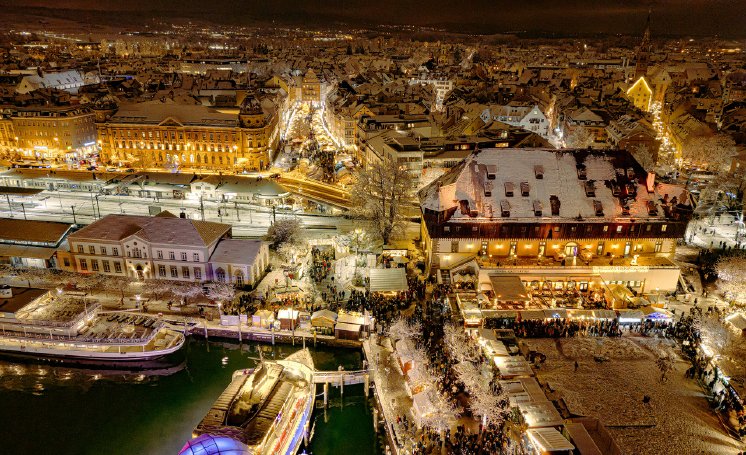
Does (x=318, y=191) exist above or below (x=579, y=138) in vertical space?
below

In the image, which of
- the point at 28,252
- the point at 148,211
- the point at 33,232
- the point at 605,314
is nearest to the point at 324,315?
the point at 605,314

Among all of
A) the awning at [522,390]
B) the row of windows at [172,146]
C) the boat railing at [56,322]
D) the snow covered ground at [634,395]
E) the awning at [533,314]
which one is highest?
the row of windows at [172,146]

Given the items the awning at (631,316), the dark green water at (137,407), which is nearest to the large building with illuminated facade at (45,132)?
the dark green water at (137,407)

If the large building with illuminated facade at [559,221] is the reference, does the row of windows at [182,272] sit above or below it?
below

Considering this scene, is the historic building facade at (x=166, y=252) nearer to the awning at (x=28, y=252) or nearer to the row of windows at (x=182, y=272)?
the row of windows at (x=182, y=272)

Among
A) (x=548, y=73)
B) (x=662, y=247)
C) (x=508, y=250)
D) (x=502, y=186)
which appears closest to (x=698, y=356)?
(x=662, y=247)

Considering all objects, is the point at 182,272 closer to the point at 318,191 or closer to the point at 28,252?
the point at 28,252
